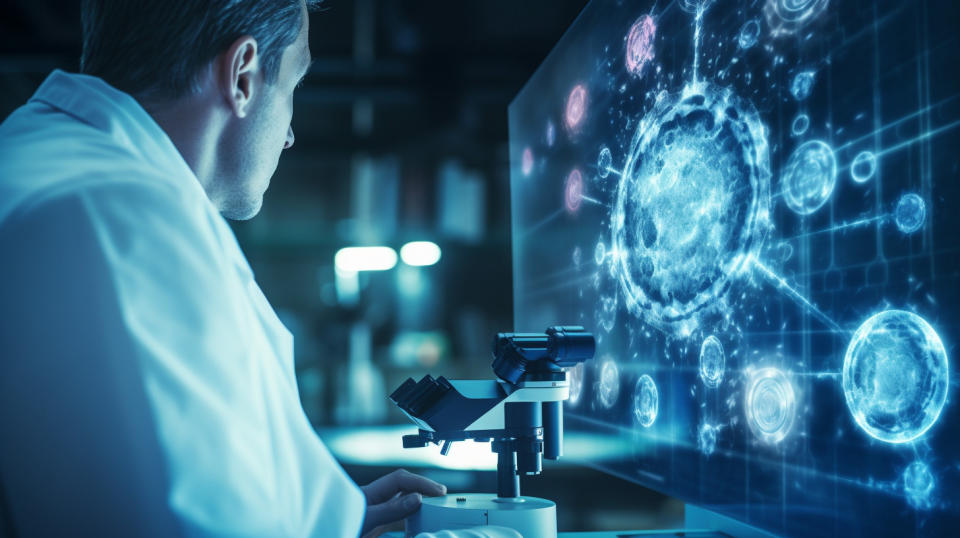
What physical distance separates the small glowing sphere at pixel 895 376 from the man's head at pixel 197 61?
0.71 meters

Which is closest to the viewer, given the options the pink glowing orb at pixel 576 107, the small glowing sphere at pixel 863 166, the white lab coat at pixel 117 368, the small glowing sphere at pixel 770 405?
the white lab coat at pixel 117 368

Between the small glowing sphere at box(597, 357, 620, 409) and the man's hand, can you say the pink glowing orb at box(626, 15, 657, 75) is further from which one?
the man's hand

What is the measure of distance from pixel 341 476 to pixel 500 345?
1.09 ft

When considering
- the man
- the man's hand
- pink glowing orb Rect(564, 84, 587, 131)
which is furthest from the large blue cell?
the man

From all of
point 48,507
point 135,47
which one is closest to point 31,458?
point 48,507

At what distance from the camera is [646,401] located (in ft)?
3.35

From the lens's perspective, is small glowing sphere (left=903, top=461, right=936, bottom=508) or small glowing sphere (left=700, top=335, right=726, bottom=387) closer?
small glowing sphere (left=903, top=461, right=936, bottom=508)

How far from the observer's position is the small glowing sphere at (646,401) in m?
1.00

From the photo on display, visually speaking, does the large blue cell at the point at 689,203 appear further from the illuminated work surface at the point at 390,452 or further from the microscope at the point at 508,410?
the illuminated work surface at the point at 390,452

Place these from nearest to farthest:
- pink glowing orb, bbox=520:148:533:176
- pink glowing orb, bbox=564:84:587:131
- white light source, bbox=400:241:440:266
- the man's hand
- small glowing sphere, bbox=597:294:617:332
A: the man's hand, small glowing sphere, bbox=597:294:617:332, pink glowing orb, bbox=564:84:587:131, pink glowing orb, bbox=520:148:533:176, white light source, bbox=400:241:440:266

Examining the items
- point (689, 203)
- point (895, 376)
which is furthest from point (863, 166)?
point (689, 203)

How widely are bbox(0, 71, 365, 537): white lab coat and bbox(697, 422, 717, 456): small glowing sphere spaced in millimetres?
516

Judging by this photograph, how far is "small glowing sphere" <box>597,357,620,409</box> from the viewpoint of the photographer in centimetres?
114

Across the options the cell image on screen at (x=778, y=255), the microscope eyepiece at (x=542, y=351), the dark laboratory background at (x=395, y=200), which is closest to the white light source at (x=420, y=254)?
the dark laboratory background at (x=395, y=200)
